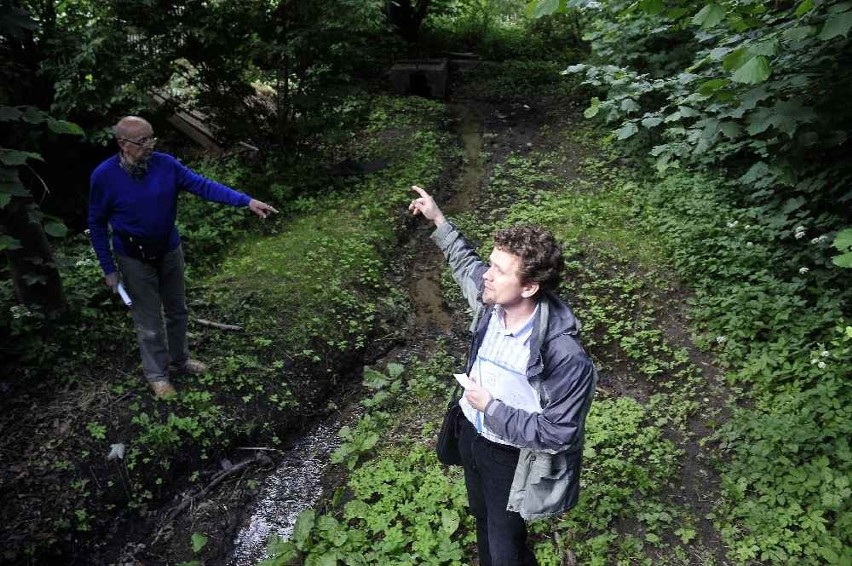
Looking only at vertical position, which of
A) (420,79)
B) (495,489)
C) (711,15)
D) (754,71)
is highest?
(711,15)

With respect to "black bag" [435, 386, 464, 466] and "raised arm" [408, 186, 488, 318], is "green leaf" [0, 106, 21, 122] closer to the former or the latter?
"raised arm" [408, 186, 488, 318]

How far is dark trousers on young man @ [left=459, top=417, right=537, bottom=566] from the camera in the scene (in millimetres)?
2752

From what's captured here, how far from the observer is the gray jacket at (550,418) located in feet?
7.95

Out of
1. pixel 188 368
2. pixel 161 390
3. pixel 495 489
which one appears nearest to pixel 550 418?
pixel 495 489

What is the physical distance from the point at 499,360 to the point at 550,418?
364 mm

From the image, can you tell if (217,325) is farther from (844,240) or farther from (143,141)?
(844,240)

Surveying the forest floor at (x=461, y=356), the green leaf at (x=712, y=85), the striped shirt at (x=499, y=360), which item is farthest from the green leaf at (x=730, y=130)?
the forest floor at (x=461, y=356)

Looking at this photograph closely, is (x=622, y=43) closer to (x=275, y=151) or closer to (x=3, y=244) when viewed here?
(x=275, y=151)

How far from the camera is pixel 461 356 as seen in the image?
591 cm

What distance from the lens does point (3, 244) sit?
3303 mm

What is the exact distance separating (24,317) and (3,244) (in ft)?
6.29

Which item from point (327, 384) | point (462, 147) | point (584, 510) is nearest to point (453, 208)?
point (462, 147)

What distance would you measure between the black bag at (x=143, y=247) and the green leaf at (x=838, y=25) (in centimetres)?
443

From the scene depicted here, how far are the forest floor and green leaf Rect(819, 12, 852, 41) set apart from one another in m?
2.93
